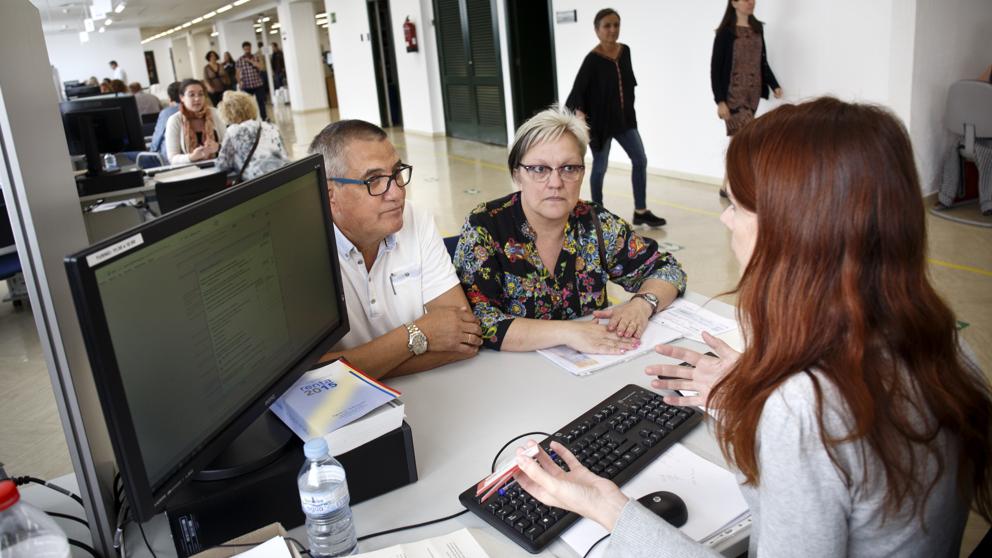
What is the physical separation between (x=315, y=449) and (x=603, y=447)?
527 millimetres

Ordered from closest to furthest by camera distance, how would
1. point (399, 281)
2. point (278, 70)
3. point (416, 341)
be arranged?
point (416, 341)
point (399, 281)
point (278, 70)

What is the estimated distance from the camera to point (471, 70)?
9.69 m

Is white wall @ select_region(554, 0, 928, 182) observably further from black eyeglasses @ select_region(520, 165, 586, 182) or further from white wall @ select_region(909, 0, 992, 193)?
black eyeglasses @ select_region(520, 165, 586, 182)

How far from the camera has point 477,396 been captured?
1.59m

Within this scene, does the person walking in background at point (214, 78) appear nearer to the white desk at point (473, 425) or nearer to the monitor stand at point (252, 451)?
the white desk at point (473, 425)

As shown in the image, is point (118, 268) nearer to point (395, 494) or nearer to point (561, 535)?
point (395, 494)

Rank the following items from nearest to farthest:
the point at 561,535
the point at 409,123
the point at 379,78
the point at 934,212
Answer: the point at 561,535 < the point at 934,212 < the point at 409,123 < the point at 379,78

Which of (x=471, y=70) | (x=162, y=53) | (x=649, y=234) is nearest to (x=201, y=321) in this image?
(x=649, y=234)

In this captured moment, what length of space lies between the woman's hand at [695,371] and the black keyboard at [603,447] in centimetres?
4

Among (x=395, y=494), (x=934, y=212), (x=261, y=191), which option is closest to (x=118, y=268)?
(x=261, y=191)

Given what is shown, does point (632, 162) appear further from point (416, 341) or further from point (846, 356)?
point (846, 356)

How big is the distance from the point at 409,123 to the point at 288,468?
11298 mm

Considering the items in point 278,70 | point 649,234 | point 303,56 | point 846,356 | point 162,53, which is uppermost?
point 162,53

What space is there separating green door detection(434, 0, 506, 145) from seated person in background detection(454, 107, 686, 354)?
7.21 meters
